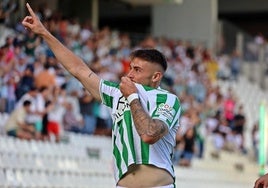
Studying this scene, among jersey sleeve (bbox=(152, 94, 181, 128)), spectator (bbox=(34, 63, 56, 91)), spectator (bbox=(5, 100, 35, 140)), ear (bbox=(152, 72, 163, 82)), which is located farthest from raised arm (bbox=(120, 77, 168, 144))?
spectator (bbox=(34, 63, 56, 91))

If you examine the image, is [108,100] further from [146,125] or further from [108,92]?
[146,125]

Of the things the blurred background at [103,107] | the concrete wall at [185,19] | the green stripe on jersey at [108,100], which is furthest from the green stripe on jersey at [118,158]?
the concrete wall at [185,19]

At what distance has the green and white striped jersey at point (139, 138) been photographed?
5.71 m

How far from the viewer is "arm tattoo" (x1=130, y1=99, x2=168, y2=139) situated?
5.34 meters

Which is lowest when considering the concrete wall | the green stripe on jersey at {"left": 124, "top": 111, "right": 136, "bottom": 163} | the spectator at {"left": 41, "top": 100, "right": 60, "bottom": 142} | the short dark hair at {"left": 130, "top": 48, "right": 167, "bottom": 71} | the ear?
the spectator at {"left": 41, "top": 100, "right": 60, "bottom": 142}

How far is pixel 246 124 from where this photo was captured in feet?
83.5

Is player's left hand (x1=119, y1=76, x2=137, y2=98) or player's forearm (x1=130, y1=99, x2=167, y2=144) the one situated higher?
player's left hand (x1=119, y1=76, x2=137, y2=98)

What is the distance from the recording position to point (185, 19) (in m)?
32.3

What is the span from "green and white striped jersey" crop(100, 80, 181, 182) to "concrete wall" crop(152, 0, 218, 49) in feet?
84.9

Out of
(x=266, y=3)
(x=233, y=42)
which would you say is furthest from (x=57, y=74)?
(x=266, y=3)

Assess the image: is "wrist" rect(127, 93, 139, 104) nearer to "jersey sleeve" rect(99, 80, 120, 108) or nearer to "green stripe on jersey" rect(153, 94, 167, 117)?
"green stripe on jersey" rect(153, 94, 167, 117)

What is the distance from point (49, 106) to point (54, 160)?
988 mm

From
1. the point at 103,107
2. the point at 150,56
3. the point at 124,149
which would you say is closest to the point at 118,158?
the point at 124,149

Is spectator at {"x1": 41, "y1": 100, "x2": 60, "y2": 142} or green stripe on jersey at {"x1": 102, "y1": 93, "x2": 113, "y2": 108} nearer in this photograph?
green stripe on jersey at {"x1": 102, "y1": 93, "x2": 113, "y2": 108}
